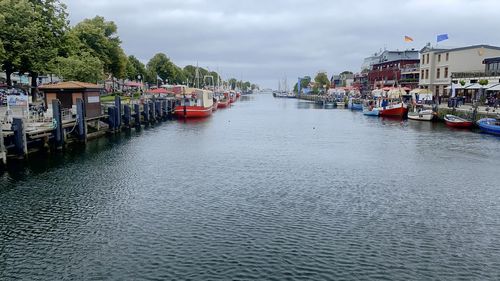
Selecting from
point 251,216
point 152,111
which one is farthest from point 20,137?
point 152,111

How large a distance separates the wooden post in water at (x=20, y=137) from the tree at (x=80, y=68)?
2236 centimetres

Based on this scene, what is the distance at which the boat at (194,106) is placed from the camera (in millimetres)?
73562

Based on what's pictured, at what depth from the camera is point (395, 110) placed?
76250 millimetres

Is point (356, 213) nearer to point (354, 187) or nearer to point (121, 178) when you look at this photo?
point (354, 187)

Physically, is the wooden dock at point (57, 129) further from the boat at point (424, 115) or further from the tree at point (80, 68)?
the boat at point (424, 115)

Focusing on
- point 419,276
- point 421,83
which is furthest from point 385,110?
point 419,276

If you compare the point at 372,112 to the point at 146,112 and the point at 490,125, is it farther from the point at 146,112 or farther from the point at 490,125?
the point at 146,112

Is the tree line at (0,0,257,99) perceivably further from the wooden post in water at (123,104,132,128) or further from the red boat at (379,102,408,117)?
the red boat at (379,102,408,117)

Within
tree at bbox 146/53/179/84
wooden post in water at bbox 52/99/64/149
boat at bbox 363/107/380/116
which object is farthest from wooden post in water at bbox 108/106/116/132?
tree at bbox 146/53/179/84

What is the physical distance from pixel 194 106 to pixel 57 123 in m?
40.3

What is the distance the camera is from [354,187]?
25.6 metres

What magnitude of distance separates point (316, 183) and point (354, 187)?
2.35m

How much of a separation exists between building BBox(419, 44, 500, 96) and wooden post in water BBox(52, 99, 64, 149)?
66.3 meters

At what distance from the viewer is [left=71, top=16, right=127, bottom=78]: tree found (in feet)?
226
